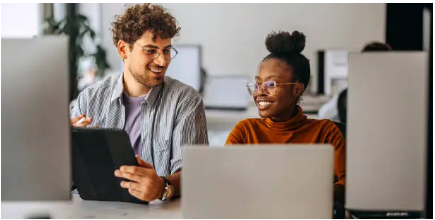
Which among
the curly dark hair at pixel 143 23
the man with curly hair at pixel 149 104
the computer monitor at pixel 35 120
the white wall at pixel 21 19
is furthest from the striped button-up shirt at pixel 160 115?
the white wall at pixel 21 19

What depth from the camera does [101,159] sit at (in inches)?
48.4

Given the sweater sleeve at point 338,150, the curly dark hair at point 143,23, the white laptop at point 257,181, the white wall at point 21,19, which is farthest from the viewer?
the white wall at point 21,19

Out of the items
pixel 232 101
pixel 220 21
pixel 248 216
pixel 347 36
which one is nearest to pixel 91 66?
pixel 220 21

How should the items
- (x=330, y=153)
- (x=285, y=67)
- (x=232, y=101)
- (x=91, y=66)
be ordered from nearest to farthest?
(x=330, y=153) < (x=285, y=67) < (x=232, y=101) < (x=91, y=66)

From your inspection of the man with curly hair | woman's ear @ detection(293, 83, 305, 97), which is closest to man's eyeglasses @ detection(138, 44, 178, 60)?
the man with curly hair

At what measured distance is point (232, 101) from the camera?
2119mm

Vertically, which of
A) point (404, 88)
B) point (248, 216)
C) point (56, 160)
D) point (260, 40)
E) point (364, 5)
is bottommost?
point (248, 216)

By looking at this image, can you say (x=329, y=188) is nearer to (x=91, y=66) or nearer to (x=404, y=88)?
(x=404, y=88)

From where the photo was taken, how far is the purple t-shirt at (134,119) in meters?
1.30

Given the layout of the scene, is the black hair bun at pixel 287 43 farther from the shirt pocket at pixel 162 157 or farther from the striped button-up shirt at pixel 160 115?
the shirt pocket at pixel 162 157

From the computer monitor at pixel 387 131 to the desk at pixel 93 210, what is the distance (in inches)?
17.1

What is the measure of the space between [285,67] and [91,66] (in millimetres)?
4040

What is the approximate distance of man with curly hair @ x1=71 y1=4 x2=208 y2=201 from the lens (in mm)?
1276

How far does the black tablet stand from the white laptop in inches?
9.7
